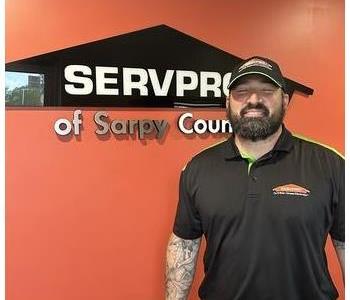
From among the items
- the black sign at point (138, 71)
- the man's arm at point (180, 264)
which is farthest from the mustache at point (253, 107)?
the black sign at point (138, 71)

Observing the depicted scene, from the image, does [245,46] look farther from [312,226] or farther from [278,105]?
[312,226]

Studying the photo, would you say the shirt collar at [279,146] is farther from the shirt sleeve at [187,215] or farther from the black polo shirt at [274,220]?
the shirt sleeve at [187,215]

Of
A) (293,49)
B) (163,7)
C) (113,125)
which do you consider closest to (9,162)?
(113,125)

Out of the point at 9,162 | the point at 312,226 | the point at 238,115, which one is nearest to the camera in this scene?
the point at 312,226

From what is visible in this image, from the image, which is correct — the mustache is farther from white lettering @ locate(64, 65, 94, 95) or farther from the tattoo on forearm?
white lettering @ locate(64, 65, 94, 95)

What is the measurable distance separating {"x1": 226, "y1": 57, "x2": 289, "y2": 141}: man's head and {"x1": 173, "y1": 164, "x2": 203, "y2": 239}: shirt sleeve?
0.89ft

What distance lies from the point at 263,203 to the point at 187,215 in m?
0.31

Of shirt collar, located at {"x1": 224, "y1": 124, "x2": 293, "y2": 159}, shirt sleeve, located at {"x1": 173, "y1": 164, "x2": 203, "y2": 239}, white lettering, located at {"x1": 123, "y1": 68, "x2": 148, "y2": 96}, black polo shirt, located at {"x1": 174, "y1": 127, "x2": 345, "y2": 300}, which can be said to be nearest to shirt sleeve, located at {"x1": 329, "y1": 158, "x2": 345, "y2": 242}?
black polo shirt, located at {"x1": 174, "y1": 127, "x2": 345, "y2": 300}

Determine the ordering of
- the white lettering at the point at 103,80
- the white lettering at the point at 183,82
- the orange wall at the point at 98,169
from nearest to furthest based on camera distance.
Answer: the orange wall at the point at 98,169
the white lettering at the point at 103,80
the white lettering at the point at 183,82

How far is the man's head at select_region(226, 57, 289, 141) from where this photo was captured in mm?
1644

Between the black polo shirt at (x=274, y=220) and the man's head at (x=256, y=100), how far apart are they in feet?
0.32

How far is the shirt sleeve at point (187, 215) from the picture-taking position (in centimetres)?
170

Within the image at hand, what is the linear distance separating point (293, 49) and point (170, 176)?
99 cm

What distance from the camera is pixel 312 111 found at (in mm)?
2582
